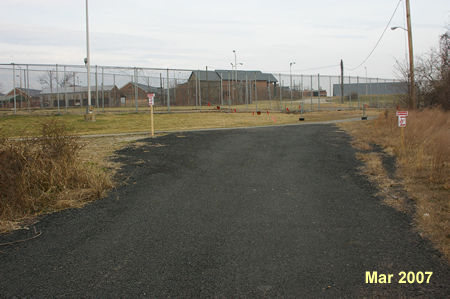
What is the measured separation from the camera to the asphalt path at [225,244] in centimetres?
407

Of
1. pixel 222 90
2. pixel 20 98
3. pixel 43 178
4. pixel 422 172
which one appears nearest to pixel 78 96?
pixel 20 98

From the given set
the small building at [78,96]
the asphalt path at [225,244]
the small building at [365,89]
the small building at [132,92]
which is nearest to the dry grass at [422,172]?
the asphalt path at [225,244]

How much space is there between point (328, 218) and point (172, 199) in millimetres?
2895

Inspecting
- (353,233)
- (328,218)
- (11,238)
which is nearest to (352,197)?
(328,218)

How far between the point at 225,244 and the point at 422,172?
6.49 metres

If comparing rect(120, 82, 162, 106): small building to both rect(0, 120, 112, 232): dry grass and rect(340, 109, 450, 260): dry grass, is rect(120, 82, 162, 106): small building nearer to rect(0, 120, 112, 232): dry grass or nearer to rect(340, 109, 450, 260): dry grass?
rect(340, 109, 450, 260): dry grass

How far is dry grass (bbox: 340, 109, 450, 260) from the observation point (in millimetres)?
6016

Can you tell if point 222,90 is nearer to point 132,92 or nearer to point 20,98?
point 132,92

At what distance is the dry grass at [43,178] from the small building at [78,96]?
20.2m

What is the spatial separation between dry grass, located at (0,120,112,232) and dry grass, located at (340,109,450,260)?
5.78 m

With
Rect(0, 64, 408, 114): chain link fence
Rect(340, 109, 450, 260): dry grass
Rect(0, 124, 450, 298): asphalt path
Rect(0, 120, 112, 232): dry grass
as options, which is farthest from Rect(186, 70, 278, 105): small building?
Rect(0, 120, 112, 232): dry grass

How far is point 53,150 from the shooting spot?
851 centimetres

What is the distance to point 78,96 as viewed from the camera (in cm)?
2950

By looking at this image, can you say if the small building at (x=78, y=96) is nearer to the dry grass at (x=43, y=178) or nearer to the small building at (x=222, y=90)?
the small building at (x=222, y=90)
